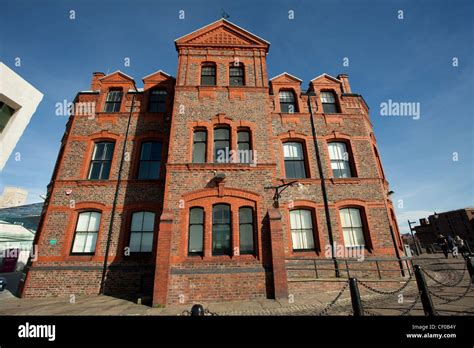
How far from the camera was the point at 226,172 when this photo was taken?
9602mm

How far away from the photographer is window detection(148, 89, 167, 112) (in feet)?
43.7

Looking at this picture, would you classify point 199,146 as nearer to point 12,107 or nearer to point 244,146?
point 244,146

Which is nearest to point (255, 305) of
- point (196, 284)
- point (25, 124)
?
point (196, 284)

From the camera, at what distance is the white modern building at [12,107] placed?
8.38 m

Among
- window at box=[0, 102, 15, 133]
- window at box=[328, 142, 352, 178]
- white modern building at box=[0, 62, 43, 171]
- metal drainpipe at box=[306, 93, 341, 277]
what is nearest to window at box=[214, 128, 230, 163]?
metal drainpipe at box=[306, 93, 341, 277]

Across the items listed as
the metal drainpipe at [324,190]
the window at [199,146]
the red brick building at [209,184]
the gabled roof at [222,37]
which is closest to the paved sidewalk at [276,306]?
the red brick building at [209,184]

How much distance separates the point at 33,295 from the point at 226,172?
32.1 ft

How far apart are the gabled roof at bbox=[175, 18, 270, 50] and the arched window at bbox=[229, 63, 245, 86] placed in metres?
1.51

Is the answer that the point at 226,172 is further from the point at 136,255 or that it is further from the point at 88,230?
the point at 88,230

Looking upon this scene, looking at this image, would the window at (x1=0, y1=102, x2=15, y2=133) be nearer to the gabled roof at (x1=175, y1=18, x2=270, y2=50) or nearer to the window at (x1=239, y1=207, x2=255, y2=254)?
the gabled roof at (x1=175, y1=18, x2=270, y2=50)

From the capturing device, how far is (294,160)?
12320mm

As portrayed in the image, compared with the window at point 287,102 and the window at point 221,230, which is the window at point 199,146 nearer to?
the window at point 221,230

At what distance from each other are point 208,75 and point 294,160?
7.04m
